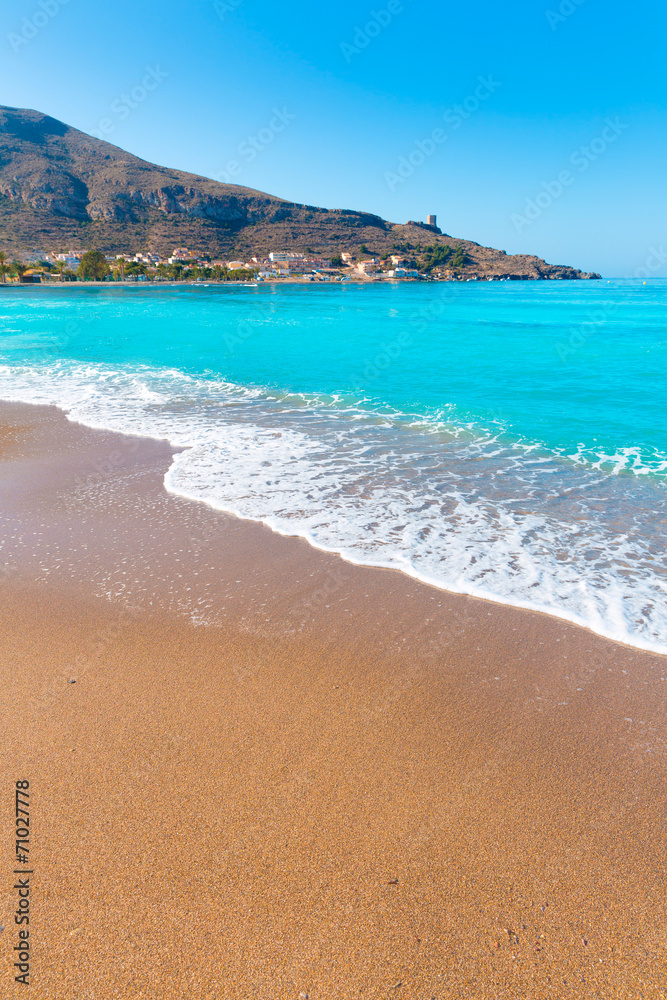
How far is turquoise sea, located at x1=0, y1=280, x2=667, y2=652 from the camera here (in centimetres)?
626

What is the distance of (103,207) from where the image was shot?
164500mm

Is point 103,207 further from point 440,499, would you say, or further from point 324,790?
point 324,790

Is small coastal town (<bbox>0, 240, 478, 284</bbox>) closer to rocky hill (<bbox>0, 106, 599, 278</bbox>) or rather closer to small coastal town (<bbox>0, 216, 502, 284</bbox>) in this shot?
small coastal town (<bbox>0, 216, 502, 284</bbox>)

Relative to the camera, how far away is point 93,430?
12133 mm

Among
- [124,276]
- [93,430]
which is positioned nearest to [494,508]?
[93,430]

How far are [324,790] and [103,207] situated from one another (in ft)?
664

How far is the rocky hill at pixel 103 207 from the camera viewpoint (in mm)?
149800

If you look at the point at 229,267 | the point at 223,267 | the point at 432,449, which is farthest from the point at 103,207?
the point at 432,449

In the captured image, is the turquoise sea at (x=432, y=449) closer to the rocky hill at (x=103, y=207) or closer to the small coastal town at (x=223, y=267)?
the small coastal town at (x=223, y=267)

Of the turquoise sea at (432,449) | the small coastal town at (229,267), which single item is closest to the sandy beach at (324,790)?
the turquoise sea at (432,449)

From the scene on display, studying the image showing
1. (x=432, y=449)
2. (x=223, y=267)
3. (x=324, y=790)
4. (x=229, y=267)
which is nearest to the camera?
(x=324, y=790)

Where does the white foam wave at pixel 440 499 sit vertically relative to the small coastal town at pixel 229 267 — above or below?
below

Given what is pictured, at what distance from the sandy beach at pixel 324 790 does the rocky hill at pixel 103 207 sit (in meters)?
160

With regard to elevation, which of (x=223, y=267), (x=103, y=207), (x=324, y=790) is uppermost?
(x=103, y=207)
